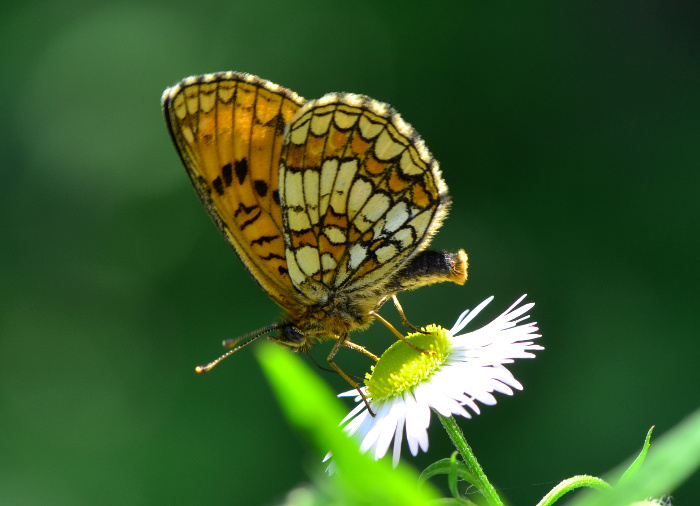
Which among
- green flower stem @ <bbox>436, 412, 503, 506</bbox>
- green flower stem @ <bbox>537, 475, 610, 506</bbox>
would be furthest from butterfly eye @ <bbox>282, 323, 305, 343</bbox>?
green flower stem @ <bbox>537, 475, 610, 506</bbox>

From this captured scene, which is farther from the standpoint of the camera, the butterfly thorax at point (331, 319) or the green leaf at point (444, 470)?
the butterfly thorax at point (331, 319)

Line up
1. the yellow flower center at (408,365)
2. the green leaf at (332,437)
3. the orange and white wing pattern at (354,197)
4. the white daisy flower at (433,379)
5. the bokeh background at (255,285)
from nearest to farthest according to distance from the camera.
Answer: the green leaf at (332,437) → the white daisy flower at (433,379) → the yellow flower center at (408,365) → the orange and white wing pattern at (354,197) → the bokeh background at (255,285)

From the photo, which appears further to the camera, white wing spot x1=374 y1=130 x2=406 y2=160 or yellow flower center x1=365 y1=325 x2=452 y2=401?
white wing spot x1=374 y1=130 x2=406 y2=160

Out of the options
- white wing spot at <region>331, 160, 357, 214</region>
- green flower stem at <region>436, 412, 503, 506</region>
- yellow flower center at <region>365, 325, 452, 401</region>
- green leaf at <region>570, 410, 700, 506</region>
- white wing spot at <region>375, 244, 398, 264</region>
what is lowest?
green flower stem at <region>436, 412, 503, 506</region>

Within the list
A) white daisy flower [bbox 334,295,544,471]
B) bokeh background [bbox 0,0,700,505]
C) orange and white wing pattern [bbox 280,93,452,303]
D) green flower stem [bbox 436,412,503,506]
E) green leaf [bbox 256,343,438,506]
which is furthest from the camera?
bokeh background [bbox 0,0,700,505]

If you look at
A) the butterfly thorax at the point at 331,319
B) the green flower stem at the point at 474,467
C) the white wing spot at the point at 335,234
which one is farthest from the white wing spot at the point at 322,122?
the green flower stem at the point at 474,467

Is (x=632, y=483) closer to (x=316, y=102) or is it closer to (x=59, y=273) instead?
(x=316, y=102)

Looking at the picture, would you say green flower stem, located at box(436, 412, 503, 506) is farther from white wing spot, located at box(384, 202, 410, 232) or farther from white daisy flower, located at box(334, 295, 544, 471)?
white wing spot, located at box(384, 202, 410, 232)

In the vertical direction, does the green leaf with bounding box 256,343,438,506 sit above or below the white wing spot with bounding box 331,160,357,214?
below

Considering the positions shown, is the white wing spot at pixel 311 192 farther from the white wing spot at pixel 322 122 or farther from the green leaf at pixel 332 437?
the green leaf at pixel 332 437
